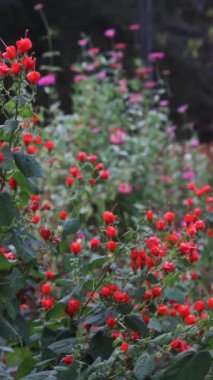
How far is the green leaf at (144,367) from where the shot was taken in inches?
60.3

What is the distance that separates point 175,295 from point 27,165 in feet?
2.05

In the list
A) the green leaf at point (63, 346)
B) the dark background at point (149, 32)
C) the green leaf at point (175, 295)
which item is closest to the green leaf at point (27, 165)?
the green leaf at point (63, 346)

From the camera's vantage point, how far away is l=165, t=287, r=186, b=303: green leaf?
2.02 m

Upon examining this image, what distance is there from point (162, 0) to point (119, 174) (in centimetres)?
351

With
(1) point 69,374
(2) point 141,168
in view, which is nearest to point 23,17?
(2) point 141,168

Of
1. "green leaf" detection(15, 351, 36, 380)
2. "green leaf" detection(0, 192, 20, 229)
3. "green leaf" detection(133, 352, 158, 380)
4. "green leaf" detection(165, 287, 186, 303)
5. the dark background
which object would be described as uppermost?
"green leaf" detection(0, 192, 20, 229)

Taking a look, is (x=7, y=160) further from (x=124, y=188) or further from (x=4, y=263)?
A: (x=124, y=188)

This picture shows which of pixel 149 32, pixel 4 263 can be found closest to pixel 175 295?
pixel 4 263

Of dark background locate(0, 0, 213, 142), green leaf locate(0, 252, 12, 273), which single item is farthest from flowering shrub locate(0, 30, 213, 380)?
dark background locate(0, 0, 213, 142)

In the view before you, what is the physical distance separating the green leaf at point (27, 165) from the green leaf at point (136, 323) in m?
0.41

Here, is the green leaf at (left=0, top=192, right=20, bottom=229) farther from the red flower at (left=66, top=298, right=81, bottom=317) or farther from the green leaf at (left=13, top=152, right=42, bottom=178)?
the red flower at (left=66, top=298, right=81, bottom=317)

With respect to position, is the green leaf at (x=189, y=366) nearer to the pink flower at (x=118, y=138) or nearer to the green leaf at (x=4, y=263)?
the green leaf at (x=4, y=263)

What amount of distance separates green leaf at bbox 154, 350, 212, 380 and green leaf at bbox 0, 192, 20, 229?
46cm

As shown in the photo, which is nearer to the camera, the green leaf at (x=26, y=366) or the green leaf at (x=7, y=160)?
the green leaf at (x=7, y=160)
